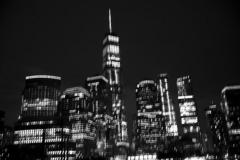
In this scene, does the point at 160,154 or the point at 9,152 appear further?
the point at 160,154

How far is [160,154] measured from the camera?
182750 millimetres

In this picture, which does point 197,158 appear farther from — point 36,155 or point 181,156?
point 36,155

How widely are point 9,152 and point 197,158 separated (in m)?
115

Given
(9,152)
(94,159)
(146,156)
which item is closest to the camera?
(9,152)

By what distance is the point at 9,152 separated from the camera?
6555 inches

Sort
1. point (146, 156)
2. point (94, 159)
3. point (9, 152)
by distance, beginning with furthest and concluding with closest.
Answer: point (146, 156), point (94, 159), point (9, 152)

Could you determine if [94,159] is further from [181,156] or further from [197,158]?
[197,158]

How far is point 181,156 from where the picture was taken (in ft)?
597

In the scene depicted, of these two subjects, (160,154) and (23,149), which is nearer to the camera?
(23,149)

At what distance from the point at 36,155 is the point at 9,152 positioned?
14.6 m

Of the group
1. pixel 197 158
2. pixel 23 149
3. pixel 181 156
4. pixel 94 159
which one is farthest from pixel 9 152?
pixel 197 158

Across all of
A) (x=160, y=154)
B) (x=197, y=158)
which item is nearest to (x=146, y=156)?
(x=160, y=154)

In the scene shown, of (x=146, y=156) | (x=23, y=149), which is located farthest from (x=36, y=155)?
(x=146, y=156)

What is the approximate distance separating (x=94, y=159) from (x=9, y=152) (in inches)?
1886
